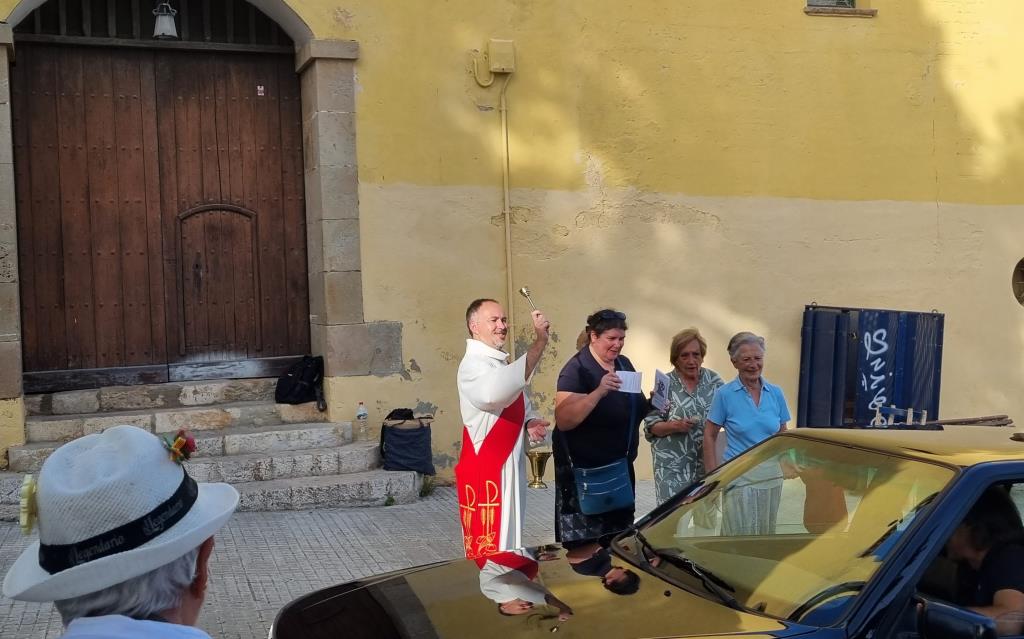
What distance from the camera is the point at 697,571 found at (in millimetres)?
3756

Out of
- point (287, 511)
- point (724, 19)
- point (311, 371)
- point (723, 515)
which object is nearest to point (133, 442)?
point (723, 515)

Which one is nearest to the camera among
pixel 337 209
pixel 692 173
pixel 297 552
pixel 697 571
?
pixel 697 571

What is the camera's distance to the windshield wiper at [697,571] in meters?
3.52

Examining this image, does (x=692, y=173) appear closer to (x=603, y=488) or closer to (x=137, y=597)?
(x=603, y=488)

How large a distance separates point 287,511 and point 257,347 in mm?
1866

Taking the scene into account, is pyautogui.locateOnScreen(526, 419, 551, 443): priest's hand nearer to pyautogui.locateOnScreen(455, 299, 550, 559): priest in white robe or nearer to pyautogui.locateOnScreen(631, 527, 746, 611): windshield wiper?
pyautogui.locateOnScreen(455, 299, 550, 559): priest in white robe

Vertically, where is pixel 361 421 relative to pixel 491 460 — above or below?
below

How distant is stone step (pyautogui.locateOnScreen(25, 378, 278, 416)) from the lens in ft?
29.3

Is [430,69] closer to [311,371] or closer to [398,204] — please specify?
[398,204]

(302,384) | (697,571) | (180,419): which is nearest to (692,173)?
(302,384)

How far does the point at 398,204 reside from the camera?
9.33 meters

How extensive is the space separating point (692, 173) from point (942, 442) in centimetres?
653

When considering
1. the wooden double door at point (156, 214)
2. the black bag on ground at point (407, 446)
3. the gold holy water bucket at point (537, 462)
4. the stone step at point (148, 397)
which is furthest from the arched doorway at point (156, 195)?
the gold holy water bucket at point (537, 462)

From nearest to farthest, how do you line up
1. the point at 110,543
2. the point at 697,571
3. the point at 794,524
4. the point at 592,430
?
the point at 110,543, the point at 697,571, the point at 794,524, the point at 592,430
